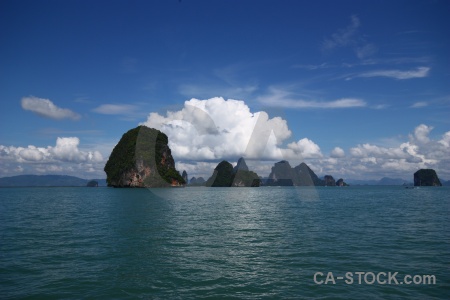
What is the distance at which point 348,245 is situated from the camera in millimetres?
25594

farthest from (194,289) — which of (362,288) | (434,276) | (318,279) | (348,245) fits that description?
(348,245)

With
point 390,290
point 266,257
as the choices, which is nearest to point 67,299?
point 266,257

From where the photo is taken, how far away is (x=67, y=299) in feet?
47.4

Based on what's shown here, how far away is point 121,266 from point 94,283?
3.37m

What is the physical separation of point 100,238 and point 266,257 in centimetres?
1732

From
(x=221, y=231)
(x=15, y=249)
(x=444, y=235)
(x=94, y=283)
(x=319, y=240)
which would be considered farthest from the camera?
(x=221, y=231)

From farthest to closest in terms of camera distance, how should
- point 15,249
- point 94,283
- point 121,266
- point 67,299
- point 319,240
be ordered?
1. point 319,240
2. point 15,249
3. point 121,266
4. point 94,283
5. point 67,299

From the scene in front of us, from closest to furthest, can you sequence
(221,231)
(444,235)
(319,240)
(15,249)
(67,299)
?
1. (67,299)
2. (15,249)
3. (319,240)
4. (444,235)
5. (221,231)

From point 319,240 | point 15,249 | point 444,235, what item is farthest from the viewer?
point 444,235

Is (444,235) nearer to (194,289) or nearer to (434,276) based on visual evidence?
(434,276)

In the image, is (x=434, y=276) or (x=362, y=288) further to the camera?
(x=434, y=276)

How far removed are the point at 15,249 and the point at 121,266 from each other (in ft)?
38.0

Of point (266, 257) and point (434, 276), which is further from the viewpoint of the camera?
point (266, 257)

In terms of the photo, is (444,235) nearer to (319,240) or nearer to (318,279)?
(319,240)
